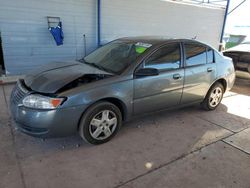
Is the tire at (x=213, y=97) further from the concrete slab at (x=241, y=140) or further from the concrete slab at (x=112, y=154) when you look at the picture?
the concrete slab at (x=241, y=140)

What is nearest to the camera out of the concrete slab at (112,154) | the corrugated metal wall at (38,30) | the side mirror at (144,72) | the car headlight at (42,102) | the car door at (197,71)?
the concrete slab at (112,154)

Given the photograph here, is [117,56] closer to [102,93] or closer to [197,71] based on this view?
[102,93]

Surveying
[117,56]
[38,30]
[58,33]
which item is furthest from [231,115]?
[38,30]

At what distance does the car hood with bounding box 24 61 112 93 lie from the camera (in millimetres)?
2648

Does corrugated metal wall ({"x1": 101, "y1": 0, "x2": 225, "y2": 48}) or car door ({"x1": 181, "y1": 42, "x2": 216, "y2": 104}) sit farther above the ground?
corrugated metal wall ({"x1": 101, "y1": 0, "x2": 225, "y2": 48})

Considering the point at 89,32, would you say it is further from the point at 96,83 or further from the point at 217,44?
the point at 217,44

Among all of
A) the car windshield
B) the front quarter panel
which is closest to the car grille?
the front quarter panel

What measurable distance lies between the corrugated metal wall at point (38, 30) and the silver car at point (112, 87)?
3.00 meters

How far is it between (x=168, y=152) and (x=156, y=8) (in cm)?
630

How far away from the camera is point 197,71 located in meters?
3.70

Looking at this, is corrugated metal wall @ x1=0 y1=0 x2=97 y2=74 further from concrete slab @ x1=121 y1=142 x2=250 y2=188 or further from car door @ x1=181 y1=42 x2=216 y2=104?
concrete slab @ x1=121 y1=142 x2=250 y2=188

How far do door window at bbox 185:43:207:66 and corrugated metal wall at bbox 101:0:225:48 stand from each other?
12.9 feet

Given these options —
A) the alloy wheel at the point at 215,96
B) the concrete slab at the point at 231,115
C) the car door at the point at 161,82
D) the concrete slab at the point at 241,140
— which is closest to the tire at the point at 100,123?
the car door at the point at 161,82

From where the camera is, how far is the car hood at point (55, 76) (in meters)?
2.65
